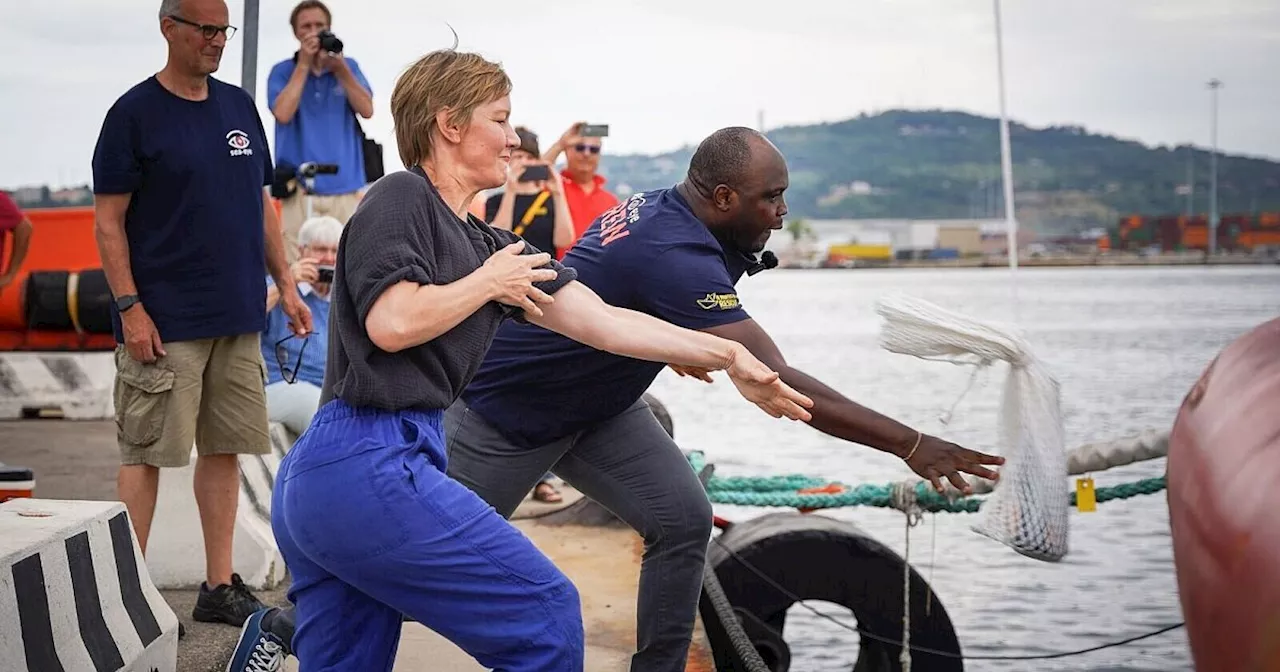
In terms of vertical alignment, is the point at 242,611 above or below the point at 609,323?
below

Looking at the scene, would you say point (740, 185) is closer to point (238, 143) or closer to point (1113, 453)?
point (238, 143)

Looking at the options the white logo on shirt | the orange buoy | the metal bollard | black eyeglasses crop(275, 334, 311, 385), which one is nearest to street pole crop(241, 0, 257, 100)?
black eyeglasses crop(275, 334, 311, 385)

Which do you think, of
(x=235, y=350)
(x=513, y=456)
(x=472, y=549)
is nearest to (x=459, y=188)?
(x=472, y=549)

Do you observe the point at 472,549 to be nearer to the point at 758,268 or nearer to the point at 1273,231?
the point at 758,268

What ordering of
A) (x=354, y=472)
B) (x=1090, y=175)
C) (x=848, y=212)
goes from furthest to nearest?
(x=1090, y=175) < (x=848, y=212) < (x=354, y=472)

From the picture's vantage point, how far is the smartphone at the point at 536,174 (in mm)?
8758

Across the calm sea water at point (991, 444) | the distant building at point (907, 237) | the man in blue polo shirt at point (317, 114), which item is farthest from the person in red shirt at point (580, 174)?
the distant building at point (907, 237)

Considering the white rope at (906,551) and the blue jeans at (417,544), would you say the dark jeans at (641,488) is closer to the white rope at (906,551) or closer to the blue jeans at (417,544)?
the blue jeans at (417,544)

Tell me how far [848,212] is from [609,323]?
13235 cm

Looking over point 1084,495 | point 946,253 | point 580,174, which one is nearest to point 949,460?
point 1084,495

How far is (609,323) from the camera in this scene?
147 inches

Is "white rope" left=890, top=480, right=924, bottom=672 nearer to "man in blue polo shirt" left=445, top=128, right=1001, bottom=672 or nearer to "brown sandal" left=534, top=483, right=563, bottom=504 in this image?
"man in blue polo shirt" left=445, top=128, right=1001, bottom=672

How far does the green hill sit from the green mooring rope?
113110 millimetres

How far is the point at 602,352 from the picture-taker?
4.68 meters
